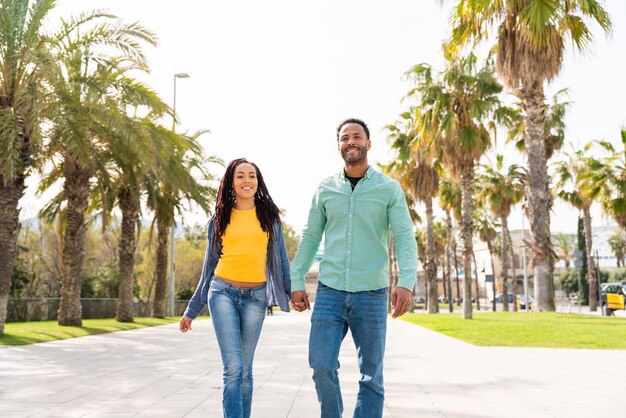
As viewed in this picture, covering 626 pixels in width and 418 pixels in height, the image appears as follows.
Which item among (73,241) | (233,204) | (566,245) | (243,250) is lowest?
(243,250)

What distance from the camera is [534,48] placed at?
2011 centimetres

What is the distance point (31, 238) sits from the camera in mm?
40781

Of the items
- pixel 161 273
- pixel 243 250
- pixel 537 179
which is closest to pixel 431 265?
pixel 161 273

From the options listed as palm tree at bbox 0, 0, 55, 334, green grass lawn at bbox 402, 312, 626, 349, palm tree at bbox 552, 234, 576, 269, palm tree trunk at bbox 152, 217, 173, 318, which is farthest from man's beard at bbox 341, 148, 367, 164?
palm tree at bbox 552, 234, 576, 269

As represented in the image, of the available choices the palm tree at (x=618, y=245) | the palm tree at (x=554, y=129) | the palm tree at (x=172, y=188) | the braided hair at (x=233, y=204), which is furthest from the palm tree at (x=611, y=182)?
the palm tree at (x=618, y=245)

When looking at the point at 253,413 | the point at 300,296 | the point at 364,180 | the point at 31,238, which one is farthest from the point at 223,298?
the point at 31,238

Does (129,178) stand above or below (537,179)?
below

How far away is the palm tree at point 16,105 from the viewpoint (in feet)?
47.6

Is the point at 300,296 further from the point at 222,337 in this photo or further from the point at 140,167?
the point at 140,167

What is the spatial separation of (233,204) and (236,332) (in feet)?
3.09

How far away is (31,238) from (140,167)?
24.6 metres

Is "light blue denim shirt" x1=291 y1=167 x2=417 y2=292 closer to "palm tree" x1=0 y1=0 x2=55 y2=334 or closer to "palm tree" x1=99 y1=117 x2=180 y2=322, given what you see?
"palm tree" x1=0 y1=0 x2=55 y2=334

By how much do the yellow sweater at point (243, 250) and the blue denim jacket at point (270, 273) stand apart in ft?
0.17

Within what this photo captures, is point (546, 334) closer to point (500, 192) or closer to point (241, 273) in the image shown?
point (241, 273)
